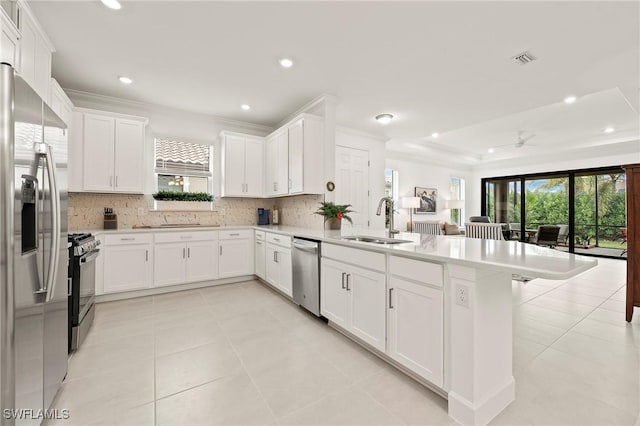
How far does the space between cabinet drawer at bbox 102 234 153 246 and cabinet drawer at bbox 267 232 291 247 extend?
1586 millimetres

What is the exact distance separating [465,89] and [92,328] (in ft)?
16.7

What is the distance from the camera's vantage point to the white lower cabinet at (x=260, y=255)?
4121 mm

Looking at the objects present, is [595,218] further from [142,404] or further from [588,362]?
[142,404]

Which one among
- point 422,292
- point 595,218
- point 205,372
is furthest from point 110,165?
point 595,218

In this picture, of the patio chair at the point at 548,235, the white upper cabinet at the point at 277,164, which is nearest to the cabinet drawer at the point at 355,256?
the white upper cabinet at the point at 277,164

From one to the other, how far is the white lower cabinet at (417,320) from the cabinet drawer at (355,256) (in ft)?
0.48

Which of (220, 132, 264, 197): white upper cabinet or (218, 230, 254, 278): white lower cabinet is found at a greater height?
(220, 132, 264, 197): white upper cabinet

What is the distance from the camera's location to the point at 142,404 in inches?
66.2

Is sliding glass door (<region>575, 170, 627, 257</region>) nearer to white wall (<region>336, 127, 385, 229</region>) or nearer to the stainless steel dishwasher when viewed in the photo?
white wall (<region>336, 127, 385, 229</region>)

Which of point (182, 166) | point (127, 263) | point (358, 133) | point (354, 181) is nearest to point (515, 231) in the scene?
point (354, 181)

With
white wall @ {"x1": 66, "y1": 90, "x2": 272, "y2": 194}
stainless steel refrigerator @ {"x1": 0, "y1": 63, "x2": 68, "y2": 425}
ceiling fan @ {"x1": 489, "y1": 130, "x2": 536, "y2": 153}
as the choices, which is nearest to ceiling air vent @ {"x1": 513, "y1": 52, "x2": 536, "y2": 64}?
ceiling fan @ {"x1": 489, "y1": 130, "x2": 536, "y2": 153}

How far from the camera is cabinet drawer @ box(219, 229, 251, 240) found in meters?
4.22

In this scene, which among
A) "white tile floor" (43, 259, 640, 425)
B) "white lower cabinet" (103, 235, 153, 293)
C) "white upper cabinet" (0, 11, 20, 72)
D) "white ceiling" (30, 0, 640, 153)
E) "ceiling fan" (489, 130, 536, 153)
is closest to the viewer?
"white tile floor" (43, 259, 640, 425)

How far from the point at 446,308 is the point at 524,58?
283 cm
